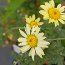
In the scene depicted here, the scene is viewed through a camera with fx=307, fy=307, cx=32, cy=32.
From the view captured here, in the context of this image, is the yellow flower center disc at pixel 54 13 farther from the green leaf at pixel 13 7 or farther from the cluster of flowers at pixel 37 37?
the green leaf at pixel 13 7

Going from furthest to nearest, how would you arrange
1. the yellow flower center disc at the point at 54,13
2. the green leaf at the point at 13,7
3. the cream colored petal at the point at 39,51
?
the green leaf at the point at 13,7, the yellow flower center disc at the point at 54,13, the cream colored petal at the point at 39,51

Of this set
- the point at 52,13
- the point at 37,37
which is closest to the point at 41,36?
the point at 37,37

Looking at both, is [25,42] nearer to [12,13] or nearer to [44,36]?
[44,36]

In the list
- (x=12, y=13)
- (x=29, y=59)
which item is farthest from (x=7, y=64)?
(x=29, y=59)

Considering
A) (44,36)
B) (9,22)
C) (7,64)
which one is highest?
(44,36)

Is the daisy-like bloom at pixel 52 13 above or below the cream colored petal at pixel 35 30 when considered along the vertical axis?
above

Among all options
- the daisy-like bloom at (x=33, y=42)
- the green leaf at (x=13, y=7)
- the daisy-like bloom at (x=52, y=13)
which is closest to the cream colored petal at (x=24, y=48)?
the daisy-like bloom at (x=33, y=42)
